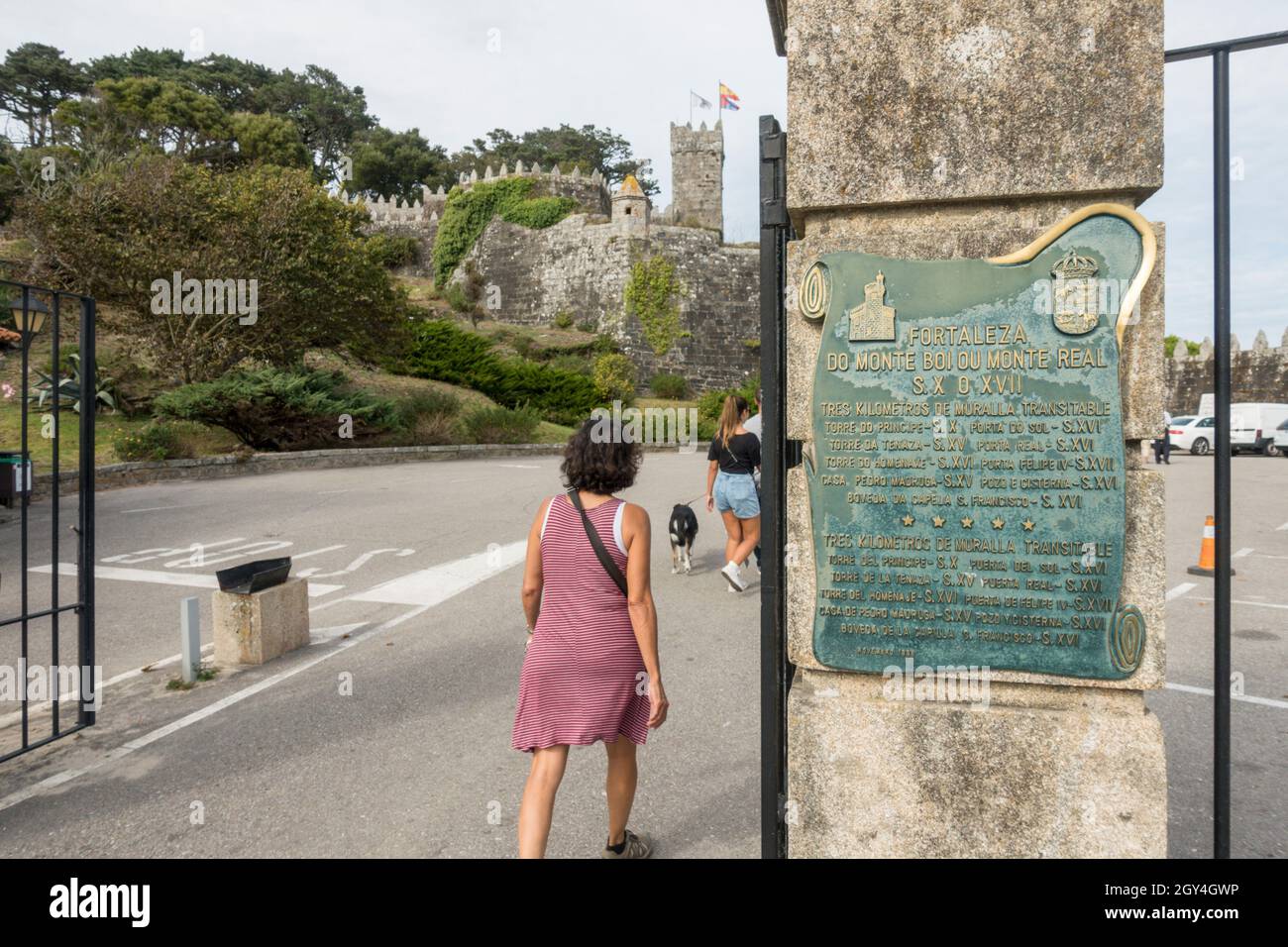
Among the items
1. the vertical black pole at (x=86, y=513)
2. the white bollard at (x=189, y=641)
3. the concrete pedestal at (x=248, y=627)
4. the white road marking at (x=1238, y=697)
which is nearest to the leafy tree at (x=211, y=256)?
the concrete pedestal at (x=248, y=627)

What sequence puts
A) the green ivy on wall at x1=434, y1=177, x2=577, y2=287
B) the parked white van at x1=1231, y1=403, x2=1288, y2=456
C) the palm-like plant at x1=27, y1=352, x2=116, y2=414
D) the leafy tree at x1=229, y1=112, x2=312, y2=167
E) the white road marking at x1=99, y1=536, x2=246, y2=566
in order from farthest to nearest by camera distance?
1. the leafy tree at x1=229, y1=112, x2=312, y2=167
2. the green ivy on wall at x1=434, y1=177, x2=577, y2=287
3. the parked white van at x1=1231, y1=403, x2=1288, y2=456
4. the palm-like plant at x1=27, y1=352, x2=116, y2=414
5. the white road marking at x1=99, y1=536, x2=246, y2=566

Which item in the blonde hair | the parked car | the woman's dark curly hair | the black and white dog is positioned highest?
the parked car

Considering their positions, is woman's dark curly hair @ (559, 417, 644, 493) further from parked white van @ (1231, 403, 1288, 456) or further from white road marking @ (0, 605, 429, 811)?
parked white van @ (1231, 403, 1288, 456)

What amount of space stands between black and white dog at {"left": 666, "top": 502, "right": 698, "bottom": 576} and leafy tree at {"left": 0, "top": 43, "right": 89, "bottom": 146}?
50.8m

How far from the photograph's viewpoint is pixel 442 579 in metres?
9.19

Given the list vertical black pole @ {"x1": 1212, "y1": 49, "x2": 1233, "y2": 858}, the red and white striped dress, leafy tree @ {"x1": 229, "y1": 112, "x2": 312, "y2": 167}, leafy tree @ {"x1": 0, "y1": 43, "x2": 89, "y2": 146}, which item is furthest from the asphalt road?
leafy tree @ {"x1": 0, "y1": 43, "x2": 89, "y2": 146}

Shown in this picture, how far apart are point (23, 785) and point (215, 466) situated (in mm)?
15794

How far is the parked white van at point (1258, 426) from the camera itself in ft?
96.2

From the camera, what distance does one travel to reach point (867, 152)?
9.41 feet

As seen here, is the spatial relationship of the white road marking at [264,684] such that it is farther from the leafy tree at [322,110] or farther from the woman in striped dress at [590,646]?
the leafy tree at [322,110]

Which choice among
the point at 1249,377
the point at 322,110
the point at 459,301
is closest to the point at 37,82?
the point at 322,110

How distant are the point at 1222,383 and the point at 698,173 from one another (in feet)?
152

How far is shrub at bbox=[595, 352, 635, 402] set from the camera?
3369 centimetres

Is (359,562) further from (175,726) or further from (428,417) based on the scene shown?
(428,417)
